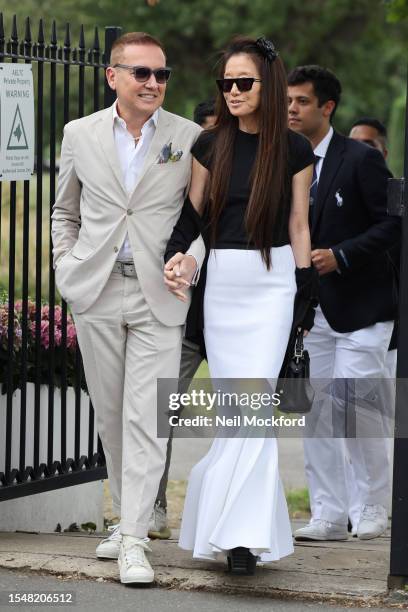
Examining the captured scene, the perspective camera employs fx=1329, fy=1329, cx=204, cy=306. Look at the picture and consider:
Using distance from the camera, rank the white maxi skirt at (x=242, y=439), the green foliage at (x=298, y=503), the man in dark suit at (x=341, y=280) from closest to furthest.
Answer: the white maxi skirt at (x=242, y=439), the man in dark suit at (x=341, y=280), the green foliage at (x=298, y=503)

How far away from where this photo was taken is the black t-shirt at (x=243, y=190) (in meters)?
5.16

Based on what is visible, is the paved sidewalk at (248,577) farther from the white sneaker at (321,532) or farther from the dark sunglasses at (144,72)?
the dark sunglasses at (144,72)

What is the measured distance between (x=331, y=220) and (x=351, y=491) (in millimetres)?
1574

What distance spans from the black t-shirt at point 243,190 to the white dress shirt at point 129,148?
0.26 meters

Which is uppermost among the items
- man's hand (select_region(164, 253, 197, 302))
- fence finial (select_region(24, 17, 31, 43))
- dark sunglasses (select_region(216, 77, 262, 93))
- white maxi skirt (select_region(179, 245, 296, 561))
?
fence finial (select_region(24, 17, 31, 43))

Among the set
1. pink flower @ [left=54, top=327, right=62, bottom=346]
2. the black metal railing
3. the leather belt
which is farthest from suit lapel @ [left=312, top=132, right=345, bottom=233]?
the leather belt

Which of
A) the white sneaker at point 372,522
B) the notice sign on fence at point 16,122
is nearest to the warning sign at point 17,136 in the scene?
the notice sign on fence at point 16,122

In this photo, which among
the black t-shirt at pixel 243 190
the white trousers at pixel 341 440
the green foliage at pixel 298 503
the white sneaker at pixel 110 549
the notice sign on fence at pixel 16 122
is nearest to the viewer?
the black t-shirt at pixel 243 190

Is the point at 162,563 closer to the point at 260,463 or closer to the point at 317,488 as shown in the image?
the point at 260,463

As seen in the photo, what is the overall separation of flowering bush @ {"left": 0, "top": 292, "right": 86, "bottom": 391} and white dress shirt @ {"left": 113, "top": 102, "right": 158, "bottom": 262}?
1.23 m

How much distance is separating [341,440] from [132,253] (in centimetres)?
221

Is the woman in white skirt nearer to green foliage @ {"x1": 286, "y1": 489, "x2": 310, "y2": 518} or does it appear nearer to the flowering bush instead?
the flowering bush

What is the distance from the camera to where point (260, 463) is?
5008mm

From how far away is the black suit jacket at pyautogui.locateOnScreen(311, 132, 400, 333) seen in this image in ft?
21.1
